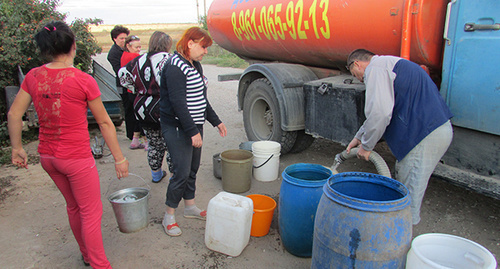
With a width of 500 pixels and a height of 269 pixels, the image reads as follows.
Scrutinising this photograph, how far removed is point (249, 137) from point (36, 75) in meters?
3.62

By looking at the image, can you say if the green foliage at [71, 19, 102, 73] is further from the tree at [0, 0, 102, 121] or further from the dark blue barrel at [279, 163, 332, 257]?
the dark blue barrel at [279, 163, 332, 257]

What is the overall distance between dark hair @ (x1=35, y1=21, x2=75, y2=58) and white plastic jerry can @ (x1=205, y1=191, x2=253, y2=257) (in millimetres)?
1505

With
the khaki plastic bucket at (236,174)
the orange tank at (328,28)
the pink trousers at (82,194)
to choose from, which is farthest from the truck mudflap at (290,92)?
the pink trousers at (82,194)

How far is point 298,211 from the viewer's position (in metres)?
2.57

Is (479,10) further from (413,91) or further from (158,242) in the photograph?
(158,242)

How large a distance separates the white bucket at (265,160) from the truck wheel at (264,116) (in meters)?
0.55

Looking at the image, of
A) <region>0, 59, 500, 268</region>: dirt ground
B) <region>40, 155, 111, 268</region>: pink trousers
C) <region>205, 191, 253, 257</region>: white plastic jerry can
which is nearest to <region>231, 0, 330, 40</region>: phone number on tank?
<region>0, 59, 500, 268</region>: dirt ground

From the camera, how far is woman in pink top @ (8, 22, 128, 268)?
209 cm

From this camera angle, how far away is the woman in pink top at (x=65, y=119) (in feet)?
6.86

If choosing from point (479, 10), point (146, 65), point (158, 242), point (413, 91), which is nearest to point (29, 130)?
point (146, 65)

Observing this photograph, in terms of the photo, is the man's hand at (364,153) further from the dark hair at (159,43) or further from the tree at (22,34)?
the tree at (22,34)

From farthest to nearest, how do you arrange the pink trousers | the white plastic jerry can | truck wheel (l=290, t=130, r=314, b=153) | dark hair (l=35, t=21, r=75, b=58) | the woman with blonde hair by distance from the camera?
truck wheel (l=290, t=130, r=314, b=153)
the woman with blonde hair
the white plastic jerry can
the pink trousers
dark hair (l=35, t=21, r=75, b=58)

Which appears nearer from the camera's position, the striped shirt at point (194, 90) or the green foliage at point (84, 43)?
the striped shirt at point (194, 90)

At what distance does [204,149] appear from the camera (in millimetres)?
5441
